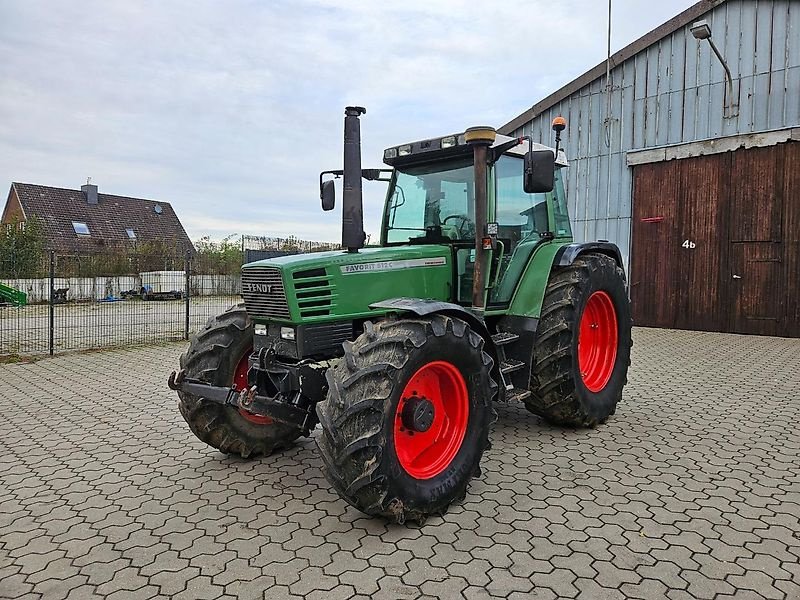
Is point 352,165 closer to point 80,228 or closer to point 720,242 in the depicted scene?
point 720,242

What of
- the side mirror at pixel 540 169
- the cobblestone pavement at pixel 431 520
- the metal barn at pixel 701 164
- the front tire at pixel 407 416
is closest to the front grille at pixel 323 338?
the front tire at pixel 407 416

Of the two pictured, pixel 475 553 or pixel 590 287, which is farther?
pixel 590 287

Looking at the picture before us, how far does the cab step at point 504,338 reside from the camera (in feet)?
14.5

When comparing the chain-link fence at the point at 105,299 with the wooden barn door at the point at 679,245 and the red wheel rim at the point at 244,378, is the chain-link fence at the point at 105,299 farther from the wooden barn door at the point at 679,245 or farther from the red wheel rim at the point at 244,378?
the wooden barn door at the point at 679,245

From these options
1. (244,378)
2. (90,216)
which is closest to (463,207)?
(244,378)

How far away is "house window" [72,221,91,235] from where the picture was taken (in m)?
28.9

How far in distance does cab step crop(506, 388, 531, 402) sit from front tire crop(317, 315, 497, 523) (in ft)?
2.44

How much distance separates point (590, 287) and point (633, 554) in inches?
97.9

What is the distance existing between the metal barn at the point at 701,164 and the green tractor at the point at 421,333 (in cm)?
664

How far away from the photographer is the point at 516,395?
446 cm

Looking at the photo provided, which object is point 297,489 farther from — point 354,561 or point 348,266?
point 348,266

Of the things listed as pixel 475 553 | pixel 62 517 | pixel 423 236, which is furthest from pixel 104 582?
pixel 423 236

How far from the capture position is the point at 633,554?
9.58 feet

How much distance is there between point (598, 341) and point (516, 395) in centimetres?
151
